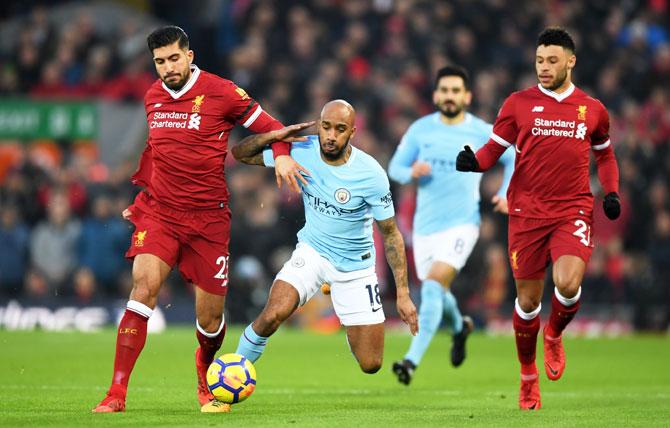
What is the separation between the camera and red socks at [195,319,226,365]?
10.4m

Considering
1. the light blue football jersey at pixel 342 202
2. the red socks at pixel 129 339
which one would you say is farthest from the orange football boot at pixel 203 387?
the light blue football jersey at pixel 342 202

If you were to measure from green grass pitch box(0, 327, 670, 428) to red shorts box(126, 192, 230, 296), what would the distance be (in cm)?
105

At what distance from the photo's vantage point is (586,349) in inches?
721

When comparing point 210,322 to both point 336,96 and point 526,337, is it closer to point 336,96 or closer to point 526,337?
point 526,337

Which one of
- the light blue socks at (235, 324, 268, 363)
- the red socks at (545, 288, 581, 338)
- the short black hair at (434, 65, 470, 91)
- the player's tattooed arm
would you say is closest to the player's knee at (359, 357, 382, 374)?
the light blue socks at (235, 324, 268, 363)

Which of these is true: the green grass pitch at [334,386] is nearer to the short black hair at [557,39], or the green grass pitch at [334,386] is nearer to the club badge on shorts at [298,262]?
the club badge on shorts at [298,262]

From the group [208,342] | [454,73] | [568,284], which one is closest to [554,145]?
[568,284]

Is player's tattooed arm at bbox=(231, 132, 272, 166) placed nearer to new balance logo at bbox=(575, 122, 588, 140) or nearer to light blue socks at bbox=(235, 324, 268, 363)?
light blue socks at bbox=(235, 324, 268, 363)

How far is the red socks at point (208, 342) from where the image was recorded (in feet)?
34.2

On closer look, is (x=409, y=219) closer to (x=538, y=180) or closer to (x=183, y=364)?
(x=183, y=364)

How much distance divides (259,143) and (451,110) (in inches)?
154

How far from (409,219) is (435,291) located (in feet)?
24.3

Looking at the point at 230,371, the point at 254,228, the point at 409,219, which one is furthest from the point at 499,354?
the point at 230,371

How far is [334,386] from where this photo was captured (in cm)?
1291
